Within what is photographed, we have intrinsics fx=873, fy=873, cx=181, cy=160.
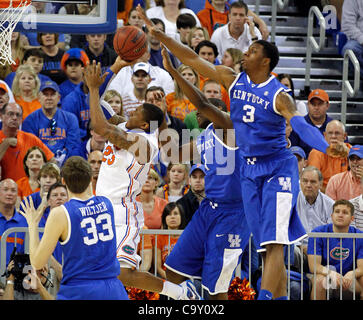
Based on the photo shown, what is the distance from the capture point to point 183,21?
11.9 m

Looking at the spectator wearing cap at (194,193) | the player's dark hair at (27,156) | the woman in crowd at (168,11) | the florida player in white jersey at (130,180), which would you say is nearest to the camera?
the florida player in white jersey at (130,180)

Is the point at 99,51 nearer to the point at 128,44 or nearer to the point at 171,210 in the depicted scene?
the point at 128,44

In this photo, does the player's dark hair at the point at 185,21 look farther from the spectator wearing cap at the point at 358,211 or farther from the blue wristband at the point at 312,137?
the blue wristband at the point at 312,137

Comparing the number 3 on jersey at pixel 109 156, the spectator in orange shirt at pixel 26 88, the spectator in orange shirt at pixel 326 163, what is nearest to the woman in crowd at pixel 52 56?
the spectator in orange shirt at pixel 26 88

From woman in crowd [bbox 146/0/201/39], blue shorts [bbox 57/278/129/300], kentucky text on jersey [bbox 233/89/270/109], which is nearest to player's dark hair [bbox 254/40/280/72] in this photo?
kentucky text on jersey [bbox 233/89/270/109]

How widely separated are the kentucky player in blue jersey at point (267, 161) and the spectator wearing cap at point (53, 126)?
311 centimetres

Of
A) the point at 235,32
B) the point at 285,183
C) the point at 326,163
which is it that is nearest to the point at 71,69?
the point at 235,32

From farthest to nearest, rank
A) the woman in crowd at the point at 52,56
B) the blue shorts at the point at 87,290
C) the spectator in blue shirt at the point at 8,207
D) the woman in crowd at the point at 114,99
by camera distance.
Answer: the woman in crowd at the point at 52,56 < the woman in crowd at the point at 114,99 < the spectator in blue shirt at the point at 8,207 < the blue shorts at the point at 87,290

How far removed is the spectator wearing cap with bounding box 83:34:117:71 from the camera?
1145 cm

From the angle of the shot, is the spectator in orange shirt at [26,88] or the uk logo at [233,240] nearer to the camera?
the uk logo at [233,240]

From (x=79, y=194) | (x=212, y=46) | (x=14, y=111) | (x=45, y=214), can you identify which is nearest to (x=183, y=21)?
(x=212, y=46)

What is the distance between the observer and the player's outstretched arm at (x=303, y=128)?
6941 mm

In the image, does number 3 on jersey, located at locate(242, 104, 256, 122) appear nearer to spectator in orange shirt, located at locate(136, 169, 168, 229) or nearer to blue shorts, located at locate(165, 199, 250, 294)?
blue shorts, located at locate(165, 199, 250, 294)

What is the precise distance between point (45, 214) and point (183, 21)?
13.3 feet
